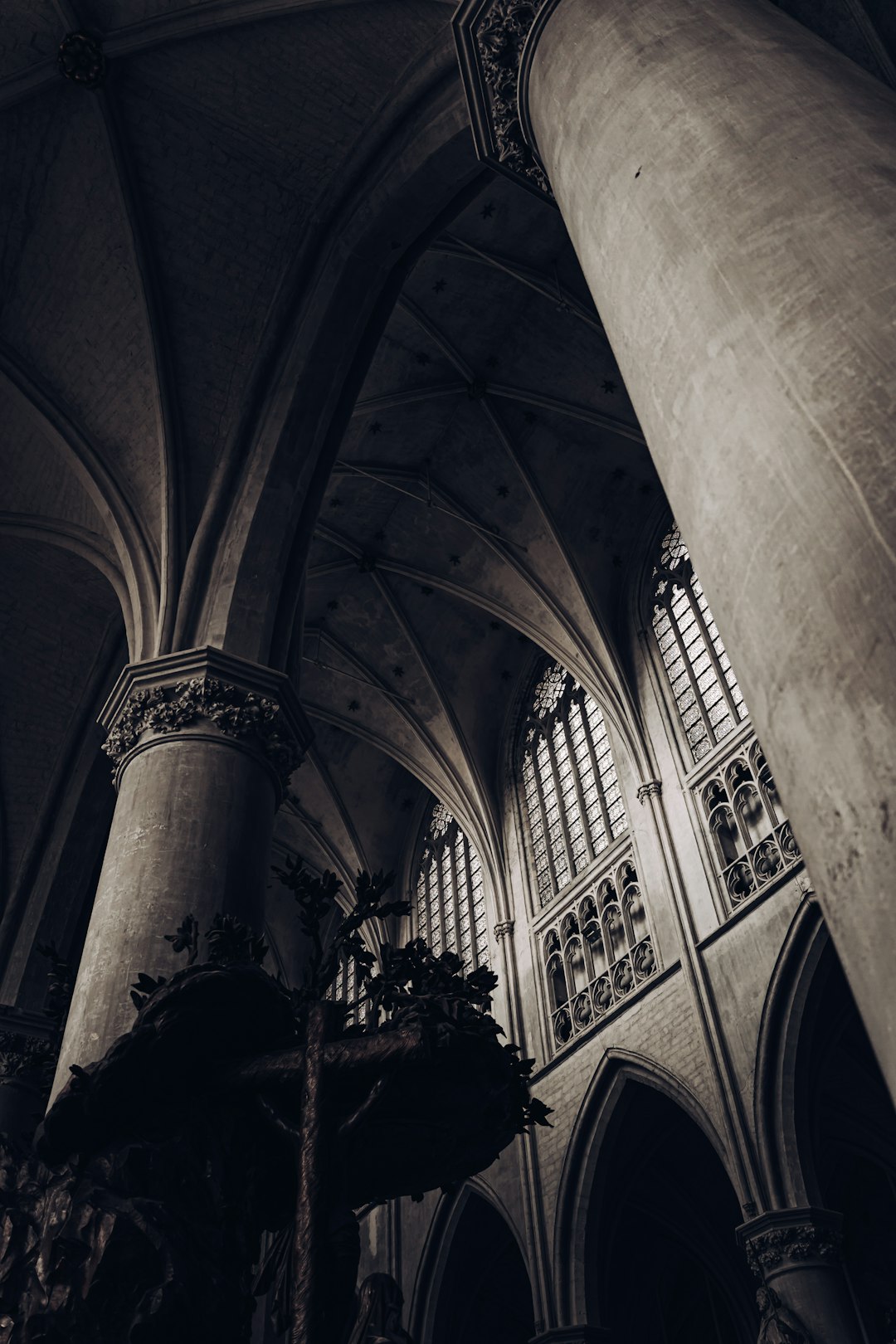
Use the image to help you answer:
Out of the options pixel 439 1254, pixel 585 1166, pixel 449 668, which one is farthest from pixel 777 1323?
pixel 449 668

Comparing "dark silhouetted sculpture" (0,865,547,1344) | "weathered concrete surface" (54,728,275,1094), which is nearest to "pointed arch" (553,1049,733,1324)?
"weathered concrete surface" (54,728,275,1094)

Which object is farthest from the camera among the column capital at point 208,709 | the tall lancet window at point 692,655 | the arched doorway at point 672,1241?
the arched doorway at point 672,1241

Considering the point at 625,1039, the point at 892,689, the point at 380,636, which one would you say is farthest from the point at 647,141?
the point at 380,636

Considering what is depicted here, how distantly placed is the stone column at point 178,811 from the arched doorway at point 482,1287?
842cm

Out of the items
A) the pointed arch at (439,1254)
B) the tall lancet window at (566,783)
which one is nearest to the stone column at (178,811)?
the tall lancet window at (566,783)

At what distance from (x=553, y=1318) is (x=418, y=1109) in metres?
9.48

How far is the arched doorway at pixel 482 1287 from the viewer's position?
13977 millimetres

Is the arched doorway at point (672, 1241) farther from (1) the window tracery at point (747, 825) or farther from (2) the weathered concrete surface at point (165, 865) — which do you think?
(2) the weathered concrete surface at point (165, 865)

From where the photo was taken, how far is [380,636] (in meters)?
16.7

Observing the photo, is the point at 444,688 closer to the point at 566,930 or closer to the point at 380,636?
the point at 380,636

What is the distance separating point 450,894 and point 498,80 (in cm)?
1324

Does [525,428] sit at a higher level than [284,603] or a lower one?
higher

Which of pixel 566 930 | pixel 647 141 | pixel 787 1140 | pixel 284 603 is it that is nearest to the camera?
pixel 647 141

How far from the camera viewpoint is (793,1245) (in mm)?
9188
